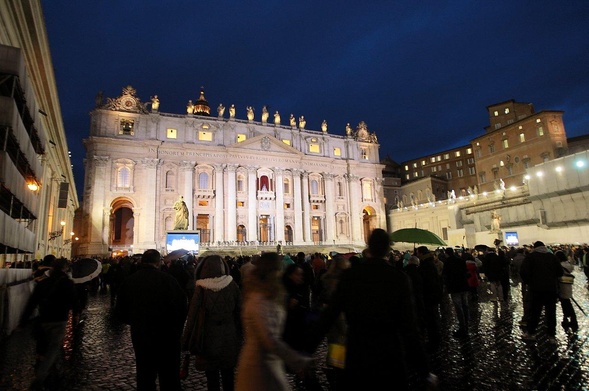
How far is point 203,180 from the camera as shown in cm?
4256

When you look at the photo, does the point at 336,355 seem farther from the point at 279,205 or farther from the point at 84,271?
the point at 279,205

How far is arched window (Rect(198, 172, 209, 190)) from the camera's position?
139 feet

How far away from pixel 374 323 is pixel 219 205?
40224 millimetres

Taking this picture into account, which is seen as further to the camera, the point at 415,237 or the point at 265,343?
the point at 415,237

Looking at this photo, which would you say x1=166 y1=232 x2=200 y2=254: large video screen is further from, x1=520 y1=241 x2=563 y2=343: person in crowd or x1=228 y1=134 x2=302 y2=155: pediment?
x1=228 y1=134 x2=302 y2=155: pediment

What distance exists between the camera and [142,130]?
4091cm

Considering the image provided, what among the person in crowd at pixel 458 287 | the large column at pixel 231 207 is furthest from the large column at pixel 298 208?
the person in crowd at pixel 458 287

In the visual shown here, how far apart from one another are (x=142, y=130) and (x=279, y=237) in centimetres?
1917

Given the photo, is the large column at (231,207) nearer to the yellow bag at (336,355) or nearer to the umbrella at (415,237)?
the umbrella at (415,237)

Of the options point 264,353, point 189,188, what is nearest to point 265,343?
point 264,353

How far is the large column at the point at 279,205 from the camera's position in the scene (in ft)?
144

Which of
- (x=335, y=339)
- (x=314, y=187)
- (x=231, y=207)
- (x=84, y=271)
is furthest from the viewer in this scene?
(x=314, y=187)

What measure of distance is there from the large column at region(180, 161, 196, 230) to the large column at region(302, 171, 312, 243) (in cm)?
1329

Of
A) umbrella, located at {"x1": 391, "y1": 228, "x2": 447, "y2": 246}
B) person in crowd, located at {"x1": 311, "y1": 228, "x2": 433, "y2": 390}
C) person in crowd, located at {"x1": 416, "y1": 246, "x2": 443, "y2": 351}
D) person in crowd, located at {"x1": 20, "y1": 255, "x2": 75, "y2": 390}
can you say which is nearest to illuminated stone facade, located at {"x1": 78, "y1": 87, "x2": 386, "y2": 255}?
umbrella, located at {"x1": 391, "y1": 228, "x2": 447, "y2": 246}
